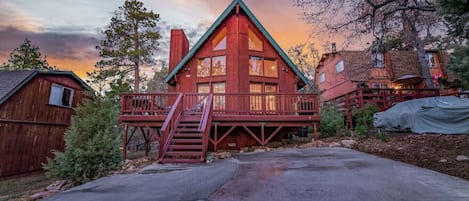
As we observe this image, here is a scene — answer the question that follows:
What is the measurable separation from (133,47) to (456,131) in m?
21.2

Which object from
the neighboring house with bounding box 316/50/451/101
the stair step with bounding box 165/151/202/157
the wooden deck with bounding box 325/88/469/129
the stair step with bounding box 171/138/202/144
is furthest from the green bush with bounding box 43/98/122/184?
the neighboring house with bounding box 316/50/451/101

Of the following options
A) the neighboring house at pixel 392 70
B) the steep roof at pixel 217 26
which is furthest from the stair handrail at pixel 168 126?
the neighboring house at pixel 392 70

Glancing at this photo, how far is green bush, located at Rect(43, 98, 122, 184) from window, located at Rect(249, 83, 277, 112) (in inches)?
231

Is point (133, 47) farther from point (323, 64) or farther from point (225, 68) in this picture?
point (323, 64)

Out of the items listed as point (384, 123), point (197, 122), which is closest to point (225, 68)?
point (197, 122)

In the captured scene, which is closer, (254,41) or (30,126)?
(30,126)

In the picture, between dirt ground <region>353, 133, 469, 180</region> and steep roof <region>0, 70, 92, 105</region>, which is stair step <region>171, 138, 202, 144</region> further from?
steep roof <region>0, 70, 92, 105</region>

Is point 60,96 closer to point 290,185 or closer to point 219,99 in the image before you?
point 219,99

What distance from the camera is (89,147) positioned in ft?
19.3

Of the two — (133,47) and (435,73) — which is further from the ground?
(133,47)

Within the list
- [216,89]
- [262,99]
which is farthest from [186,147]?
[216,89]

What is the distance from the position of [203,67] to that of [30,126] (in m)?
9.13

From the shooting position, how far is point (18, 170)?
11031mm

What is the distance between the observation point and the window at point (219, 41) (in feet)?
41.2
